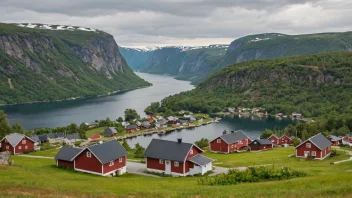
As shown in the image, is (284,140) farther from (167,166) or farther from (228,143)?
(167,166)

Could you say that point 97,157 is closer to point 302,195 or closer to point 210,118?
point 302,195

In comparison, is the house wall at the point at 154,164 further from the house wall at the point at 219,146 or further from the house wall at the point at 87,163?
the house wall at the point at 219,146

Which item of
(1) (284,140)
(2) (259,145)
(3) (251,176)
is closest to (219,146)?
(2) (259,145)

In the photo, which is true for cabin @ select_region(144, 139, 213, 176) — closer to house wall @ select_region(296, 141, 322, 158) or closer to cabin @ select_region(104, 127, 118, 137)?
house wall @ select_region(296, 141, 322, 158)

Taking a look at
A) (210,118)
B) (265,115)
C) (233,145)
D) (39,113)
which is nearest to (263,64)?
(265,115)

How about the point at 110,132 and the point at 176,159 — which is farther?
the point at 110,132

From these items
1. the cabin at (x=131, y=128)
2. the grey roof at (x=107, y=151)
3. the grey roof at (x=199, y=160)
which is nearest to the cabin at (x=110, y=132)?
the cabin at (x=131, y=128)
